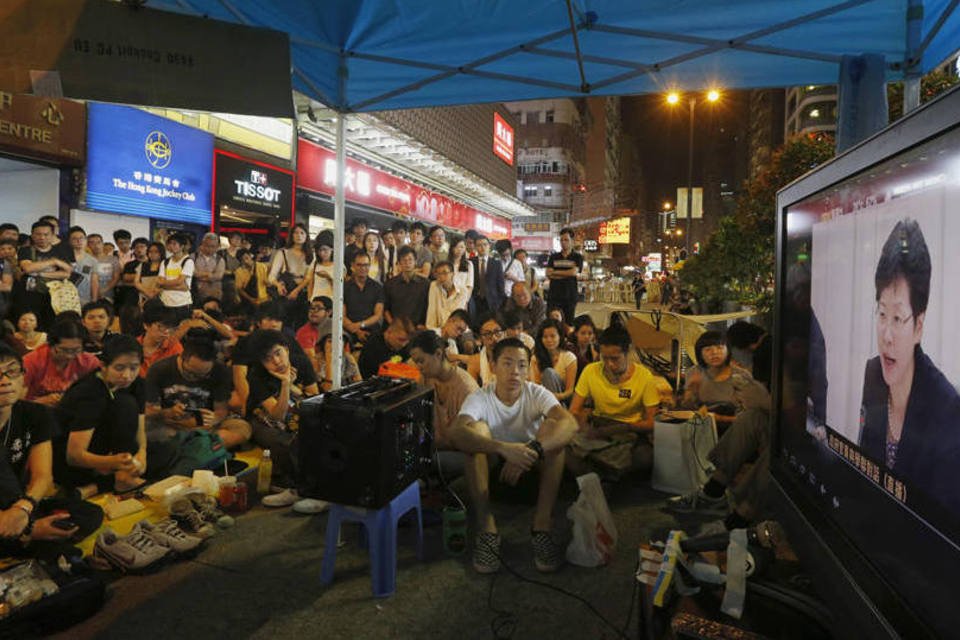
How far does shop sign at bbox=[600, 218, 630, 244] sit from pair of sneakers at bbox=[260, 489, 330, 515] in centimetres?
4484

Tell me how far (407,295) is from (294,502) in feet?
13.7

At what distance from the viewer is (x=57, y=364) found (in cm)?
509

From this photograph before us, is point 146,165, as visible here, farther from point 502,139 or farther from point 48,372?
point 502,139

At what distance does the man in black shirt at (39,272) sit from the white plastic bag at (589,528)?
6965 mm

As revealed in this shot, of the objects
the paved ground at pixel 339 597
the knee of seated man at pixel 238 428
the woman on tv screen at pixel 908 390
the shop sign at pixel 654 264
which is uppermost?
the shop sign at pixel 654 264

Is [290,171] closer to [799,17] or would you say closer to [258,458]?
[258,458]

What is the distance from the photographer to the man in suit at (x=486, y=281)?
10133 millimetres

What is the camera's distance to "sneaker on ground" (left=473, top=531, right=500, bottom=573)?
12.4ft

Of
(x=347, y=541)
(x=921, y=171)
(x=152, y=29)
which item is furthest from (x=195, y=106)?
(x=921, y=171)

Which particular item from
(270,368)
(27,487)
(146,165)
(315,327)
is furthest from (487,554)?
(146,165)

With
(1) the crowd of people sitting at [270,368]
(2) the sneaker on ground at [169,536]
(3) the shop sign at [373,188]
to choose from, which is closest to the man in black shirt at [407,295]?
(1) the crowd of people sitting at [270,368]

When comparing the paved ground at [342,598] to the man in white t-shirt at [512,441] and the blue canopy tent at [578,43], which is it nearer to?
the man in white t-shirt at [512,441]

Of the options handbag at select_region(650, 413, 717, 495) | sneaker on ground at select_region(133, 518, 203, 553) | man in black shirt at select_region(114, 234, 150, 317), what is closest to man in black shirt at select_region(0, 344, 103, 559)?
sneaker on ground at select_region(133, 518, 203, 553)

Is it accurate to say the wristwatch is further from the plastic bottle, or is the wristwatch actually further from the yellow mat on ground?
the yellow mat on ground
